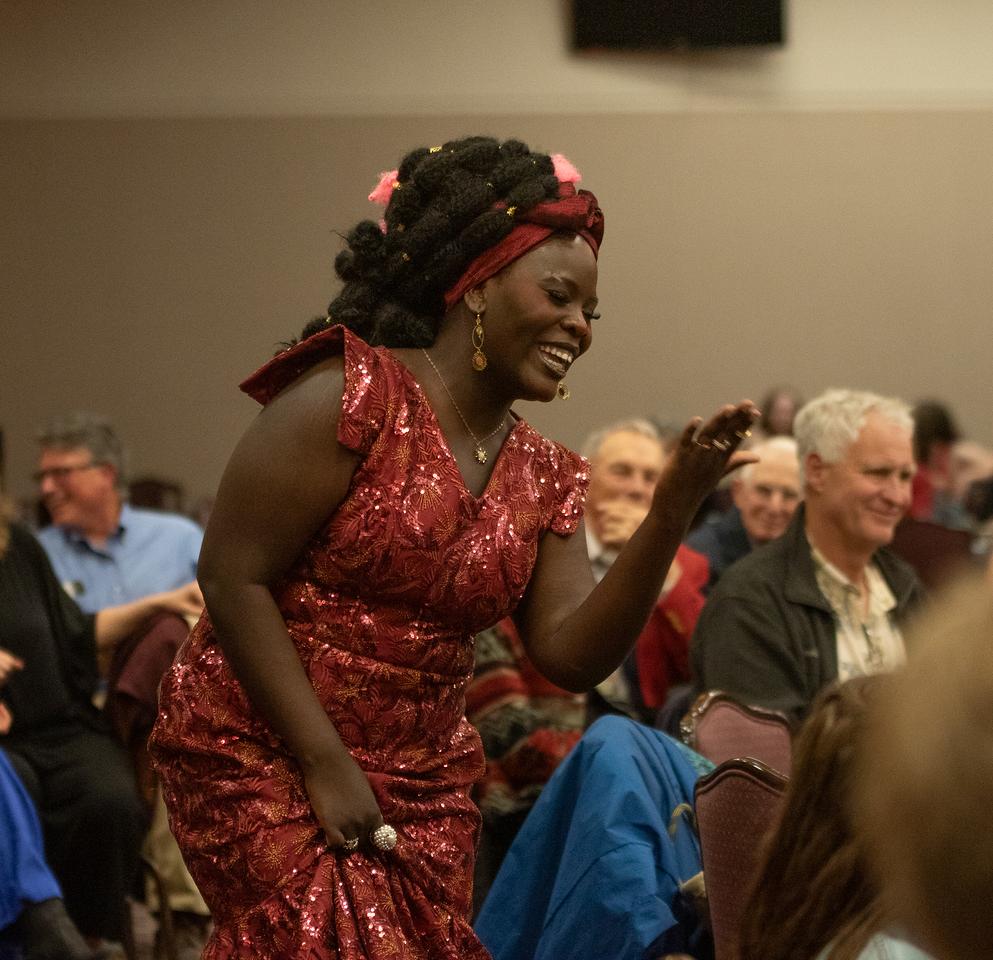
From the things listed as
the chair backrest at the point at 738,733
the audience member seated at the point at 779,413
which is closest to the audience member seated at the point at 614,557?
the chair backrest at the point at 738,733

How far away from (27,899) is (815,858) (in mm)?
2480

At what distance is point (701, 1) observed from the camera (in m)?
8.15

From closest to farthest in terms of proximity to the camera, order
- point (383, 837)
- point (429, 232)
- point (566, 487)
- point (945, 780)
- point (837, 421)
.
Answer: point (945, 780)
point (383, 837)
point (429, 232)
point (566, 487)
point (837, 421)

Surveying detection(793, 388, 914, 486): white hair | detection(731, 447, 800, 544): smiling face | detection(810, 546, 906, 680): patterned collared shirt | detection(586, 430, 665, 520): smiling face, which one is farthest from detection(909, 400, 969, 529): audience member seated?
detection(810, 546, 906, 680): patterned collared shirt

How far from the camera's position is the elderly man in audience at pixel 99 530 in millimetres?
4941

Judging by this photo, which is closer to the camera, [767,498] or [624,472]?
[624,472]

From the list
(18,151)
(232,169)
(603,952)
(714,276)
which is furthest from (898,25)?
(603,952)

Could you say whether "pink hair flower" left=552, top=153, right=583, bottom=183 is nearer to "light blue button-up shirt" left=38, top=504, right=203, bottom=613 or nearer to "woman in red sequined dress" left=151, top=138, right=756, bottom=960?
"woman in red sequined dress" left=151, top=138, right=756, bottom=960

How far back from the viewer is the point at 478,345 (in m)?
1.95

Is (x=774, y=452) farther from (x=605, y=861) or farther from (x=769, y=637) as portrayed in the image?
(x=605, y=861)

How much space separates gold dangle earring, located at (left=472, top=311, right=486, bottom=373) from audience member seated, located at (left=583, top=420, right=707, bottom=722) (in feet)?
5.11

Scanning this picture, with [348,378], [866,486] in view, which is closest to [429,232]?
[348,378]

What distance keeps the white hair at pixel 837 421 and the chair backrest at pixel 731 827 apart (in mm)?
1812

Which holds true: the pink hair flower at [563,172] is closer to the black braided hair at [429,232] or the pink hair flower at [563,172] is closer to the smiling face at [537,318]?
the black braided hair at [429,232]
